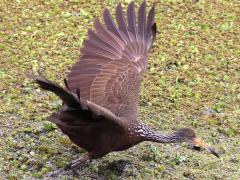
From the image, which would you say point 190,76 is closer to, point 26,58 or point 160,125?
point 160,125

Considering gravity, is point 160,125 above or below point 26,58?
below

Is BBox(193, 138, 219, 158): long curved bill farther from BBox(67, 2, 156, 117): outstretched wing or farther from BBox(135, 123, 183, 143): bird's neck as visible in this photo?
BBox(67, 2, 156, 117): outstretched wing

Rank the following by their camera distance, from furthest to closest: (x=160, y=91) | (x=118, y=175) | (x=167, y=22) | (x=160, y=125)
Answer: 1. (x=167, y=22)
2. (x=160, y=91)
3. (x=160, y=125)
4. (x=118, y=175)

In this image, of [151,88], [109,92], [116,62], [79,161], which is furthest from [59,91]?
[151,88]

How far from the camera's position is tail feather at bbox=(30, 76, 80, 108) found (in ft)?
16.0

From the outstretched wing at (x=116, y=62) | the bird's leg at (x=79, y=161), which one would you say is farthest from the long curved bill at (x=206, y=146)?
the bird's leg at (x=79, y=161)

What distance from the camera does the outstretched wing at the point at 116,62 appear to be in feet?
20.4

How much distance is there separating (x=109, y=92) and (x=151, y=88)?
1.48 metres

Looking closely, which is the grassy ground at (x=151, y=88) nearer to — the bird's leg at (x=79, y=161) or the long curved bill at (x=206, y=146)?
the bird's leg at (x=79, y=161)

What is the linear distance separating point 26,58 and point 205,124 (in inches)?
97.9

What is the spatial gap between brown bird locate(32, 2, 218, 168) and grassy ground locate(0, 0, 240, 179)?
1.22 ft

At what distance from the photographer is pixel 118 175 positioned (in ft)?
20.0

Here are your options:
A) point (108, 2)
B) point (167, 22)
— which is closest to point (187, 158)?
point (167, 22)

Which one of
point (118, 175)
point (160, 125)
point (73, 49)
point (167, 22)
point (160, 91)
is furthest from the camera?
point (167, 22)
